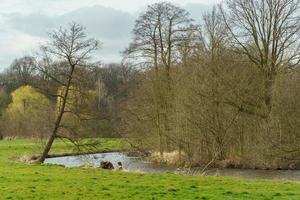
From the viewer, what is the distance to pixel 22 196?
1705 cm

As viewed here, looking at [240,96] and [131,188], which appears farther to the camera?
[240,96]

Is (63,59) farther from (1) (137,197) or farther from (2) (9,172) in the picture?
(1) (137,197)

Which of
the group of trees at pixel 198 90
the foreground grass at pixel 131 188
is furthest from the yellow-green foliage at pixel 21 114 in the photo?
the foreground grass at pixel 131 188

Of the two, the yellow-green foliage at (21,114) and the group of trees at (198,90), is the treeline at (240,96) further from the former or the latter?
the yellow-green foliage at (21,114)

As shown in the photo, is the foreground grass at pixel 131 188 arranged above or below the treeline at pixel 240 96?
below

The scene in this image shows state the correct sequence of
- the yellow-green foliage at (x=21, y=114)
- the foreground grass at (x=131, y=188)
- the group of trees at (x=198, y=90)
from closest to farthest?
the foreground grass at (x=131, y=188)
the group of trees at (x=198, y=90)
the yellow-green foliage at (x=21, y=114)

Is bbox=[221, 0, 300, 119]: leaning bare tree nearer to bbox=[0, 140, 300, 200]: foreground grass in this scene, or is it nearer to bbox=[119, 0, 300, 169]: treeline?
bbox=[119, 0, 300, 169]: treeline

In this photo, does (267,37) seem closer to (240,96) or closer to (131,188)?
(240,96)

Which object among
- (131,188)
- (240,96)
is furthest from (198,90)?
(131,188)

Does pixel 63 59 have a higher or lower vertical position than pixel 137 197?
higher

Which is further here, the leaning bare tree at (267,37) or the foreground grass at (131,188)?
the leaning bare tree at (267,37)

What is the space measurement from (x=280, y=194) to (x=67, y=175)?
10881mm

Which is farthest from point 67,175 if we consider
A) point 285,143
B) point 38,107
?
point 285,143

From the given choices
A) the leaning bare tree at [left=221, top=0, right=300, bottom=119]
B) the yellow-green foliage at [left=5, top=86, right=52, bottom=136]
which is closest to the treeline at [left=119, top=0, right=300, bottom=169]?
the leaning bare tree at [left=221, top=0, right=300, bottom=119]
